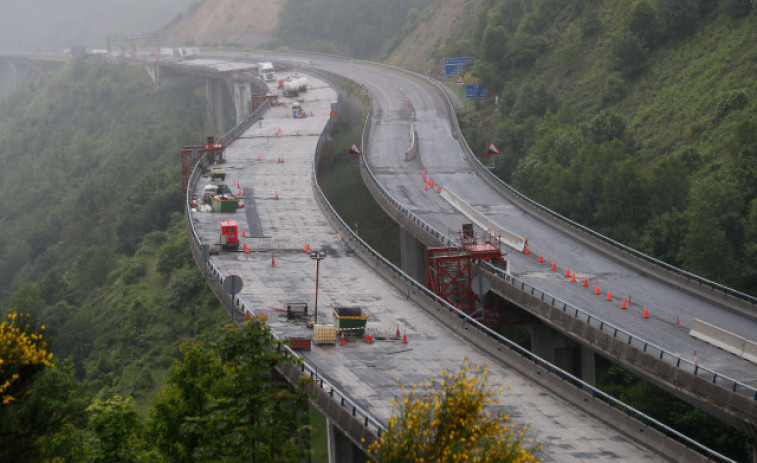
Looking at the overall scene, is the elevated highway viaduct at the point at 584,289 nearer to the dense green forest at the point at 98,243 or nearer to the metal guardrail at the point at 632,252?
the metal guardrail at the point at 632,252

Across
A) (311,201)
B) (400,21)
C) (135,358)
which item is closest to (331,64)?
(400,21)

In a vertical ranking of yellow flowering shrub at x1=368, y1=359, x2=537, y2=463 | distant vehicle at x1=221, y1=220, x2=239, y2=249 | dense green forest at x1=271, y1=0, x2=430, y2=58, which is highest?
dense green forest at x1=271, y1=0, x2=430, y2=58

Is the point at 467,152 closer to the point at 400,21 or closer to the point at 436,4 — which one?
the point at 436,4

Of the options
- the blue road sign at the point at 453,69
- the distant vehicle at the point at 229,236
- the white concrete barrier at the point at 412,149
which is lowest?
the distant vehicle at the point at 229,236

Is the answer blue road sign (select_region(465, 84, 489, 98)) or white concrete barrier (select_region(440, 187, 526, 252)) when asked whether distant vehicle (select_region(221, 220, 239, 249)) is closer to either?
white concrete barrier (select_region(440, 187, 526, 252))

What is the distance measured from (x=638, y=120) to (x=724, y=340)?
46693mm

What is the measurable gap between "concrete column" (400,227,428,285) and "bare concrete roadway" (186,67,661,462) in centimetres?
550

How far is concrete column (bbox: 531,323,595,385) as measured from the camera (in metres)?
53.1

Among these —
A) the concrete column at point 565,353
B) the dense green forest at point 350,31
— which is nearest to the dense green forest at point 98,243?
the concrete column at point 565,353

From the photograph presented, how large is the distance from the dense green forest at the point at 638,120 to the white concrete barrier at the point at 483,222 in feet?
→ 26.6

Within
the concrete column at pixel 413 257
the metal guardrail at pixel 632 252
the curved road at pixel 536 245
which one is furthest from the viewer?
Result: the concrete column at pixel 413 257

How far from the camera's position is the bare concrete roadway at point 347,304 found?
37562 millimetres

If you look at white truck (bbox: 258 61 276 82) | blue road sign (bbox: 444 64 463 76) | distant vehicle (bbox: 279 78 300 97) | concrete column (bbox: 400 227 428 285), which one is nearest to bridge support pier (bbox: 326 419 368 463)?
concrete column (bbox: 400 227 428 285)

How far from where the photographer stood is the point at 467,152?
9356 cm
